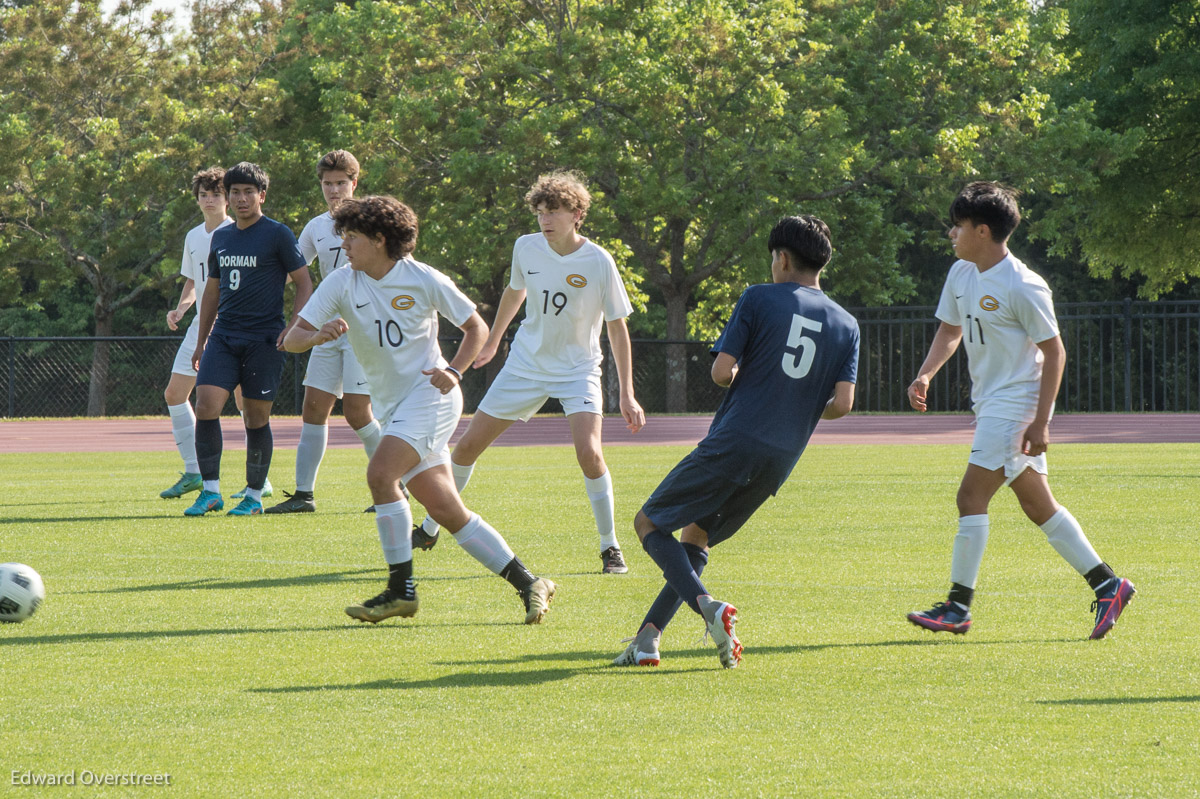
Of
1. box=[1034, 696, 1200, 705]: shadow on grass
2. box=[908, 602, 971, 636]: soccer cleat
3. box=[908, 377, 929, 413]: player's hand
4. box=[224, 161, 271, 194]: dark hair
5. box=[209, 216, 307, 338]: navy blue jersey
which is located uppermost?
box=[224, 161, 271, 194]: dark hair

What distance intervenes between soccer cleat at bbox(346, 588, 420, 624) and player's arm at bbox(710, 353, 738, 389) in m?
1.82

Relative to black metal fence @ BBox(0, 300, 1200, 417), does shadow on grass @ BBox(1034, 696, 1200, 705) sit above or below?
above

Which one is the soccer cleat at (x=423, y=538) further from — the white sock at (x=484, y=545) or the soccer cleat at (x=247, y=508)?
the soccer cleat at (x=247, y=508)

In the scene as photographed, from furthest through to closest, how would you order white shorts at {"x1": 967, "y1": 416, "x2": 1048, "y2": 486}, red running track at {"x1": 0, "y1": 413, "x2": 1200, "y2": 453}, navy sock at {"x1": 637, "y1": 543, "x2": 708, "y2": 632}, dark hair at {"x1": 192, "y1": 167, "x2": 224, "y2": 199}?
1. red running track at {"x1": 0, "y1": 413, "x2": 1200, "y2": 453}
2. dark hair at {"x1": 192, "y1": 167, "x2": 224, "y2": 199}
3. white shorts at {"x1": 967, "y1": 416, "x2": 1048, "y2": 486}
4. navy sock at {"x1": 637, "y1": 543, "x2": 708, "y2": 632}

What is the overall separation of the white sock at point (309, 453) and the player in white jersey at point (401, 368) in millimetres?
4223

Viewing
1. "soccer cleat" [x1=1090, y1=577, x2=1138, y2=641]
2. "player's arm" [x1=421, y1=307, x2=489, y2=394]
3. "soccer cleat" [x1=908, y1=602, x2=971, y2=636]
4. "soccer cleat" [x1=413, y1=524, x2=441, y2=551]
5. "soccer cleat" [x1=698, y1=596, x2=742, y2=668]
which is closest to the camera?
"soccer cleat" [x1=698, y1=596, x2=742, y2=668]

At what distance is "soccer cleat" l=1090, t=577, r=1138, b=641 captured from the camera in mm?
5754

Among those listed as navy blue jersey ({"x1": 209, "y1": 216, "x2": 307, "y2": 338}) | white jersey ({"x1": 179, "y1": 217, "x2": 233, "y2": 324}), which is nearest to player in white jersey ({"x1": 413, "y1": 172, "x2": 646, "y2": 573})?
navy blue jersey ({"x1": 209, "y1": 216, "x2": 307, "y2": 338})

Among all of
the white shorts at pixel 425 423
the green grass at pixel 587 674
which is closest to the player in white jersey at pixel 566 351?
the green grass at pixel 587 674

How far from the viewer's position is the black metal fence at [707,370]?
30031 mm

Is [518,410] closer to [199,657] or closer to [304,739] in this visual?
[199,657]

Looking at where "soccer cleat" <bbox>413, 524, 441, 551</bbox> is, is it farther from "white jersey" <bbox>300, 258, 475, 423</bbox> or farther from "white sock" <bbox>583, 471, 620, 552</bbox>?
"white jersey" <bbox>300, 258, 475, 423</bbox>

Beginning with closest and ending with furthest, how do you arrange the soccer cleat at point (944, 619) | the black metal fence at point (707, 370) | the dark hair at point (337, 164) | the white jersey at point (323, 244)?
1. the soccer cleat at point (944, 619)
2. the dark hair at point (337, 164)
3. the white jersey at point (323, 244)
4. the black metal fence at point (707, 370)

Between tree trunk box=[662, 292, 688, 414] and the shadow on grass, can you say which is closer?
the shadow on grass
